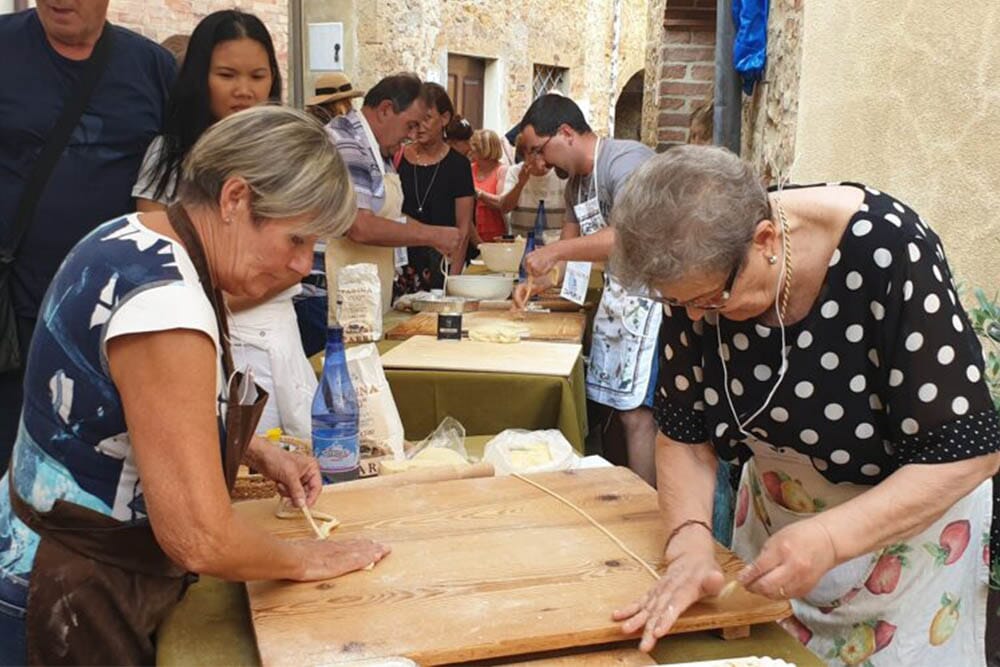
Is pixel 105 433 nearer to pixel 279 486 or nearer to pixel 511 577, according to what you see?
pixel 279 486

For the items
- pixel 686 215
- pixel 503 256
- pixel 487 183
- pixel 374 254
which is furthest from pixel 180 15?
pixel 686 215

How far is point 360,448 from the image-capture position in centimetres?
230

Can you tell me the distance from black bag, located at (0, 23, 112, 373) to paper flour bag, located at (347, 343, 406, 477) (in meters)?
1.03

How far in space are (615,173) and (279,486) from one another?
8.30 ft

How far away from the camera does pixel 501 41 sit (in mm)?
13562

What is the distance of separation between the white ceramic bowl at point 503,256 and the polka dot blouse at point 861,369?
3485mm

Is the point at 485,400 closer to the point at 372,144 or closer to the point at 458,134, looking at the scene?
the point at 372,144

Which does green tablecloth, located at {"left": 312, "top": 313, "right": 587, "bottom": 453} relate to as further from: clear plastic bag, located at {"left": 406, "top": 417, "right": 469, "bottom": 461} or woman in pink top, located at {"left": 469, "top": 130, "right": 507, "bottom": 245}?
woman in pink top, located at {"left": 469, "top": 130, "right": 507, "bottom": 245}

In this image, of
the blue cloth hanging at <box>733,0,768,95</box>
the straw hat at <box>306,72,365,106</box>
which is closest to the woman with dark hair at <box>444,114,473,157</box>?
the straw hat at <box>306,72,365,106</box>

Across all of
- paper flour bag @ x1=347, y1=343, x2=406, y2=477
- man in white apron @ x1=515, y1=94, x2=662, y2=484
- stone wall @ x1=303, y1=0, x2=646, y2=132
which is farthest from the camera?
stone wall @ x1=303, y1=0, x2=646, y2=132

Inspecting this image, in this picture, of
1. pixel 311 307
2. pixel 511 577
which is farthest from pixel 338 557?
pixel 311 307

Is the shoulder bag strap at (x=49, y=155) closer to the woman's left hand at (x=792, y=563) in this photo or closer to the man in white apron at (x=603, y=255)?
the man in white apron at (x=603, y=255)

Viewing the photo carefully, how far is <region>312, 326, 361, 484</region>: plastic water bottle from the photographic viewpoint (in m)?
2.07

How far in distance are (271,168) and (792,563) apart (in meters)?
0.96
